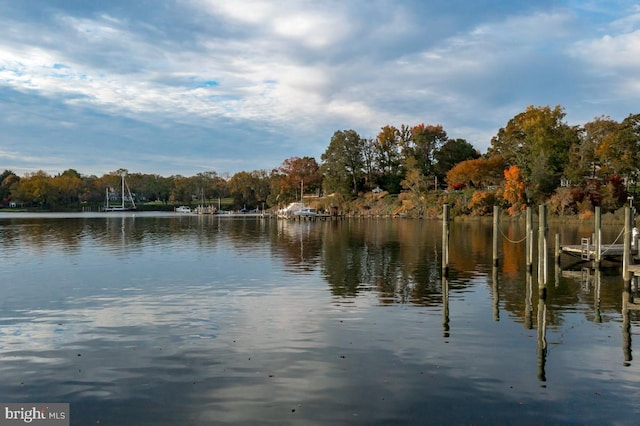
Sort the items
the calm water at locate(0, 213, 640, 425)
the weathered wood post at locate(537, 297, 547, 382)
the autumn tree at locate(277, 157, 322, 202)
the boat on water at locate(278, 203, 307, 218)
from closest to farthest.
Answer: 1. the calm water at locate(0, 213, 640, 425)
2. the weathered wood post at locate(537, 297, 547, 382)
3. the boat on water at locate(278, 203, 307, 218)
4. the autumn tree at locate(277, 157, 322, 202)

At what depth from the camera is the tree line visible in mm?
86125

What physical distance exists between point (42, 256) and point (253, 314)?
2610cm

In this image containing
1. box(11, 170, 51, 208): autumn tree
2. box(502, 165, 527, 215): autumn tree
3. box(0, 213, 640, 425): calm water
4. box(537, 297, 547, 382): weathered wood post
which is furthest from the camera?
box(11, 170, 51, 208): autumn tree

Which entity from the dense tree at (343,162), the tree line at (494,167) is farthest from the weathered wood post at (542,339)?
the dense tree at (343,162)

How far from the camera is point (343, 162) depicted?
132125mm

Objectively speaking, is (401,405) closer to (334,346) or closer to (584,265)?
(334,346)

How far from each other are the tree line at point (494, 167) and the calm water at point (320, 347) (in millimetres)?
65674

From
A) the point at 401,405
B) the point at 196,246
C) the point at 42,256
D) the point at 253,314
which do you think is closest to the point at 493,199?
the point at 196,246

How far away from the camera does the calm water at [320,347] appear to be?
10.7 m

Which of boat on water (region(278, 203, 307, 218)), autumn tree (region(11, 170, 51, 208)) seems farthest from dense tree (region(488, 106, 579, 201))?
autumn tree (region(11, 170, 51, 208))

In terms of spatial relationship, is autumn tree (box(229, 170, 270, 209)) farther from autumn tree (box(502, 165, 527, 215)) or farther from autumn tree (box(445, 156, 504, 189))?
autumn tree (box(502, 165, 527, 215))

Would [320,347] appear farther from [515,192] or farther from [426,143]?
[426,143]

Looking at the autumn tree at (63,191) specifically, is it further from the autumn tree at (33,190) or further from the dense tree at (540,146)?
the dense tree at (540,146)

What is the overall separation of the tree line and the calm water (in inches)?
2586
